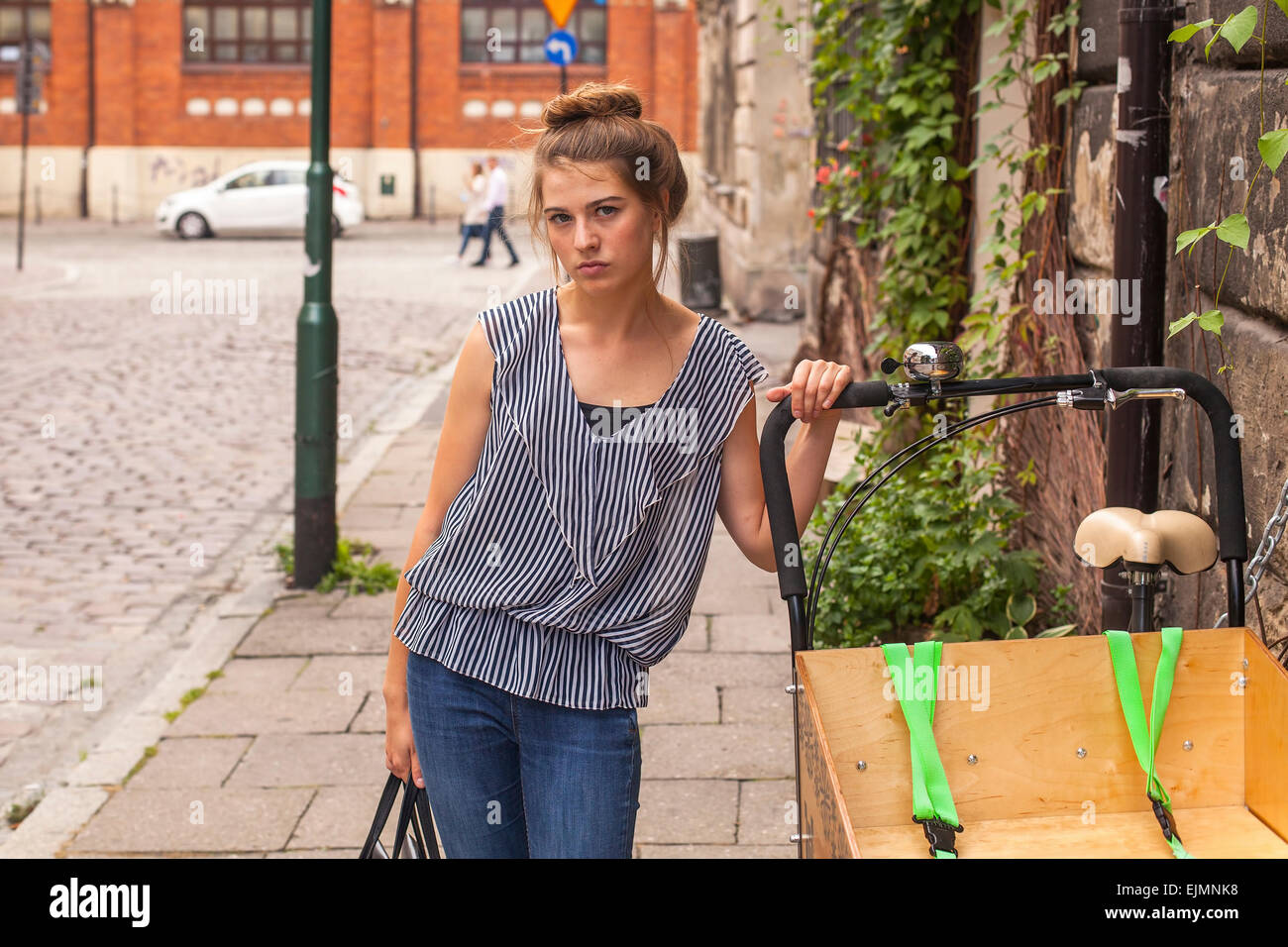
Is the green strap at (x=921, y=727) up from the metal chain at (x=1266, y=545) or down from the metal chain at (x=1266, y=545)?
down

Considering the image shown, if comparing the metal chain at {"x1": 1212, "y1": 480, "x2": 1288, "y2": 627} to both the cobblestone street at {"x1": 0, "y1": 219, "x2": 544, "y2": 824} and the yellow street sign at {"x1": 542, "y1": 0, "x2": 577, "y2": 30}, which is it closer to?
the cobblestone street at {"x1": 0, "y1": 219, "x2": 544, "y2": 824}

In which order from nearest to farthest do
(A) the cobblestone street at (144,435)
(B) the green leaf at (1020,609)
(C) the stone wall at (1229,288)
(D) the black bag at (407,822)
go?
1. (D) the black bag at (407,822)
2. (C) the stone wall at (1229,288)
3. (B) the green leaf at (1020,609)
4. (A) the cobblestone street at (144,435)

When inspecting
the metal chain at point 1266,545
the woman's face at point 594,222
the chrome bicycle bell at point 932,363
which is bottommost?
the metal chain at point 1266,545

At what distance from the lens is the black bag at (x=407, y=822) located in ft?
8.15

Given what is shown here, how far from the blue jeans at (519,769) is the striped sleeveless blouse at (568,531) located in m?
0.05

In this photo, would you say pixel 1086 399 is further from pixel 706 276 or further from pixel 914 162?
pixel 706 276

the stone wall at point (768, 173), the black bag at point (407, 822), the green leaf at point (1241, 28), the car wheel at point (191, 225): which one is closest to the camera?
the black bag at point (407, 822)

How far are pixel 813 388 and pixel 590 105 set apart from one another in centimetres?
60

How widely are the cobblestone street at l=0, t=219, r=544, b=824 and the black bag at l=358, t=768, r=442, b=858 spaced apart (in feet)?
8.34

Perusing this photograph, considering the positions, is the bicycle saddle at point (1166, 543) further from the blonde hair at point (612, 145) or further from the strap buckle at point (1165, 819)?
the blonde hair at point (612, 145)

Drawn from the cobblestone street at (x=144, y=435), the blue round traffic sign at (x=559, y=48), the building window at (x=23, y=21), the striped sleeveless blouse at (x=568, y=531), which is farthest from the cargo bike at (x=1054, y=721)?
the building window at (x=23, y=21)

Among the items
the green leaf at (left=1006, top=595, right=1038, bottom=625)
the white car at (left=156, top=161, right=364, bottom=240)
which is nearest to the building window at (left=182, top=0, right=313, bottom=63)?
the white car at (left=156, top=161, right=364, bottom=240)

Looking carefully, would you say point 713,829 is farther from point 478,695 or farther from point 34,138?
point 34,138

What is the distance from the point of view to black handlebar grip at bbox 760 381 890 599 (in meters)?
2.09
